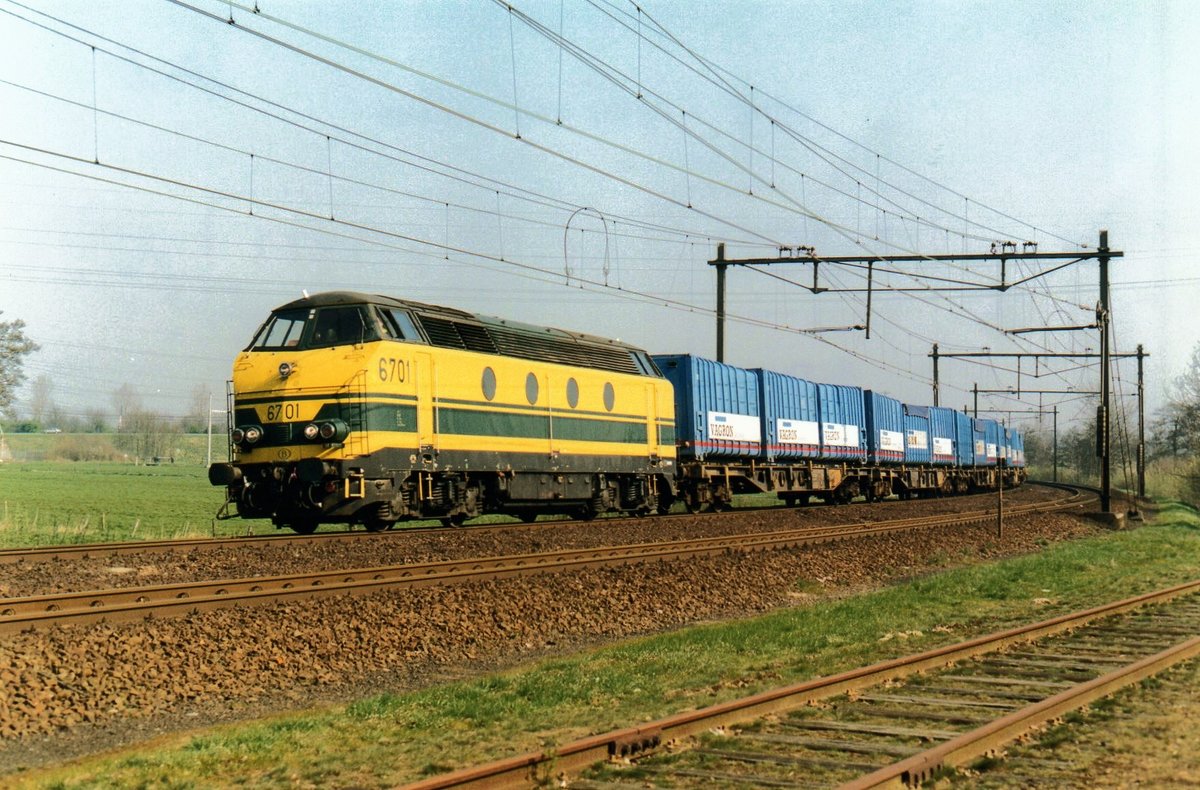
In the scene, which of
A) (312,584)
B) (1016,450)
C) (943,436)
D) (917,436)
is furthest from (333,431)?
(1016,450)

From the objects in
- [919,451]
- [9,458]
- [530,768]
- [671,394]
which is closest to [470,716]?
[530,768]

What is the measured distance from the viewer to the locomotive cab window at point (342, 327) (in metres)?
18.8

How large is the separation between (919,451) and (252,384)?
36.2m

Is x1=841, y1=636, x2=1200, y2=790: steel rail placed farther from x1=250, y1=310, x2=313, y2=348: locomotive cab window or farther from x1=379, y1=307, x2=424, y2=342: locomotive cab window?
x1=250, y1=310, x2=313, y2=348: locomotive cab window

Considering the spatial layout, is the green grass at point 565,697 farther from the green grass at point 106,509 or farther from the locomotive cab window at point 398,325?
the green grass at point 106,509

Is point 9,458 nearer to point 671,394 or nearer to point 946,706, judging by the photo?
point 671,394

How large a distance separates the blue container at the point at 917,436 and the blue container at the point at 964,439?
16.9 feet

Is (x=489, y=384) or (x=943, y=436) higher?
(x=489, y=384)

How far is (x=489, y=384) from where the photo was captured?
21.5 meters

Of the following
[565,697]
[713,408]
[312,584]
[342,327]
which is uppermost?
[342,327]

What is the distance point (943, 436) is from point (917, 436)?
4712 mm

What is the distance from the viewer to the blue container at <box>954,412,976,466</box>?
55.7m

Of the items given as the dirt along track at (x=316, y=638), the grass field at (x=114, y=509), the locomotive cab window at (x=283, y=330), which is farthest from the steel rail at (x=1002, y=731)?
the grass field at (x=114, y=509)

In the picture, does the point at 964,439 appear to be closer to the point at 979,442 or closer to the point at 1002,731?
the point at 979,442
